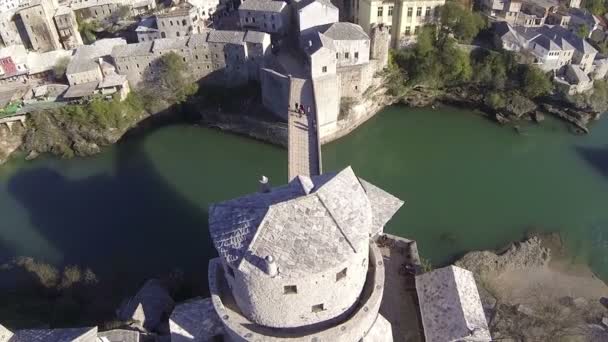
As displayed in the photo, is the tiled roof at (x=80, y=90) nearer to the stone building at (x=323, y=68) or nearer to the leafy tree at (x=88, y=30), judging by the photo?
the leafy tree at (x=88, y=30)

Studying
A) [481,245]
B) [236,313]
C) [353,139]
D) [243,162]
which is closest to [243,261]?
[236,313]

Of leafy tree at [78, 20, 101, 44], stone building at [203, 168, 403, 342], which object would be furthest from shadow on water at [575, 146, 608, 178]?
leafy tree at [78, 20, 101, 44]

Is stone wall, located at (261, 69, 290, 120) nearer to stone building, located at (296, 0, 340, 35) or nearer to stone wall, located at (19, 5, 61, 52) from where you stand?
stone building, located at (296, 0, 340, 35)

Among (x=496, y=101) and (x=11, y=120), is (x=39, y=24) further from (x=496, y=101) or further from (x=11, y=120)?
(x=496, y=101)

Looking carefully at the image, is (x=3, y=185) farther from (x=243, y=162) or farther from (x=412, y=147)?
(x=412, y=147)

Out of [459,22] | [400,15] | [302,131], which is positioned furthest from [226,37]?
[459,22]
